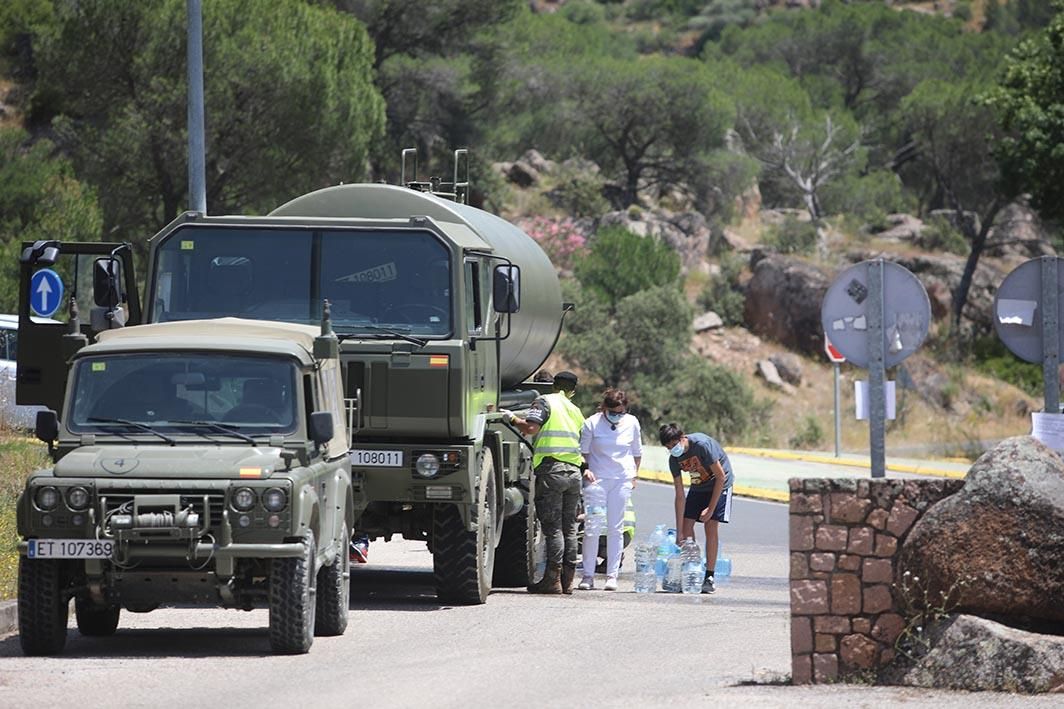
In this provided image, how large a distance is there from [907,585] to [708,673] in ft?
4.73

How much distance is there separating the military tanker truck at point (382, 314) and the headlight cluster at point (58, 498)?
9.43ft

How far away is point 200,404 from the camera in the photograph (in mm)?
11602

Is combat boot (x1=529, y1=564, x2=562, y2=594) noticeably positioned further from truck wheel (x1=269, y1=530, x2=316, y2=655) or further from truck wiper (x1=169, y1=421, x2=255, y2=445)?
truck wiper (x1=169, y1=421, x2=255, y2=445)

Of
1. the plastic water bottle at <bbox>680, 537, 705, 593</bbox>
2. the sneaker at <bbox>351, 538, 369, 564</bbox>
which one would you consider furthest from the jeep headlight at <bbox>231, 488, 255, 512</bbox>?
the plastic water bottle at <bbox>680, 537, 705, 593</bbox>

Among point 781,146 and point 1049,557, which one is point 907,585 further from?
point 781,146

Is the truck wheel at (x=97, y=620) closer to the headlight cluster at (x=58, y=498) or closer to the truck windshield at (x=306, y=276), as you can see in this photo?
the headlight cluster at (x=58, y=498)

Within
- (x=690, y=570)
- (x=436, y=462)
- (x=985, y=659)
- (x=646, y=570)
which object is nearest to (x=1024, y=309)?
(x=985, y=659)

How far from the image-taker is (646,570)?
55.1 feet

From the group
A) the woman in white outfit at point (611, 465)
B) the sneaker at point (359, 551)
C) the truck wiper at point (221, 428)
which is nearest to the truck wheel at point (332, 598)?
the truck wiper at point (221, 428)

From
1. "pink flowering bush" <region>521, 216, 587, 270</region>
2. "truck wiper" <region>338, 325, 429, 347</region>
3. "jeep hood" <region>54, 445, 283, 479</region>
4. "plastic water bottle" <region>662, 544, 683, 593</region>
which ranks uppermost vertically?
"pink flowering bush" <region>521, 216, 587, 270</region>

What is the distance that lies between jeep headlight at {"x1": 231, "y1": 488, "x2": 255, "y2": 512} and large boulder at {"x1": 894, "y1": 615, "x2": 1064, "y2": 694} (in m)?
3.84

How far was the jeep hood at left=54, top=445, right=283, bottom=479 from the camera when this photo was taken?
10.9 metres

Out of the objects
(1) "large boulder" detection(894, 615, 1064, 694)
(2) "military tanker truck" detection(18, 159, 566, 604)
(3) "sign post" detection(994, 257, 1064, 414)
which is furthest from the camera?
(2) "military tanker truck" detection(18, 159, 566, 604)

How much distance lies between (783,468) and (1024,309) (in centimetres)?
2297
